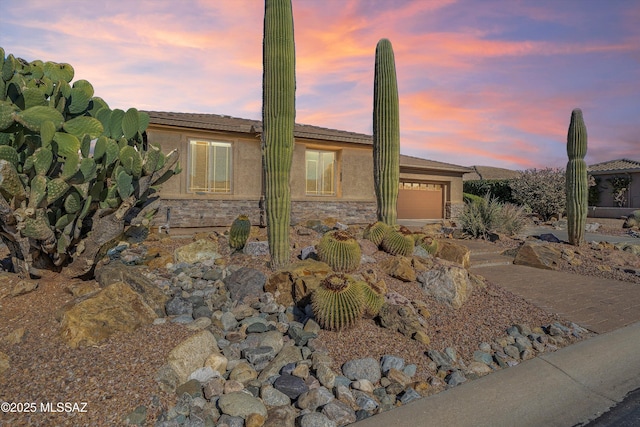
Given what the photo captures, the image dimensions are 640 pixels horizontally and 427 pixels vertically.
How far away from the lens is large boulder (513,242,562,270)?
8.99 m

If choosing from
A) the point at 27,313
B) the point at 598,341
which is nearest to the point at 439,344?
the point at 598,341

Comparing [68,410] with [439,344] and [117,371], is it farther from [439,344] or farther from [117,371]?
[439,344]

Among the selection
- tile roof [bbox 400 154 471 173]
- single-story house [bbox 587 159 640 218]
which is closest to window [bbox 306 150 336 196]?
tile roof [bbox 400 154 471 173]

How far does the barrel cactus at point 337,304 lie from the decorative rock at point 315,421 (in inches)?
53.3

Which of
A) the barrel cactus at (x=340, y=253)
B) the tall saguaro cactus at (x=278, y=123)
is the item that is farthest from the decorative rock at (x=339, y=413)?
the tall saguaro cactus at (x=278, y=123)

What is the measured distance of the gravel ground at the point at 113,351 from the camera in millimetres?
2977

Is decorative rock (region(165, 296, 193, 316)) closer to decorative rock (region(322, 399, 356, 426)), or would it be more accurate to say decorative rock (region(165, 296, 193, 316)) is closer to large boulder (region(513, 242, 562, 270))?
decorative rock (region(322, 399, 356, 426))

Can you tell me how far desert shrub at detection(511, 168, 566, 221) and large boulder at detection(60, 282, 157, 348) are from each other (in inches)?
895

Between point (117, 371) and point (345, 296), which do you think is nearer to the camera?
point (117, 371)

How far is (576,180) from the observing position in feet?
39.6

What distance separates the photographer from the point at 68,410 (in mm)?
2877

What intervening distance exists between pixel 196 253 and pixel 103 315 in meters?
3.17

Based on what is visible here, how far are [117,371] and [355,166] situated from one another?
518 inches

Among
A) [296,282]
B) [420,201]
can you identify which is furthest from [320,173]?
[296,282]
